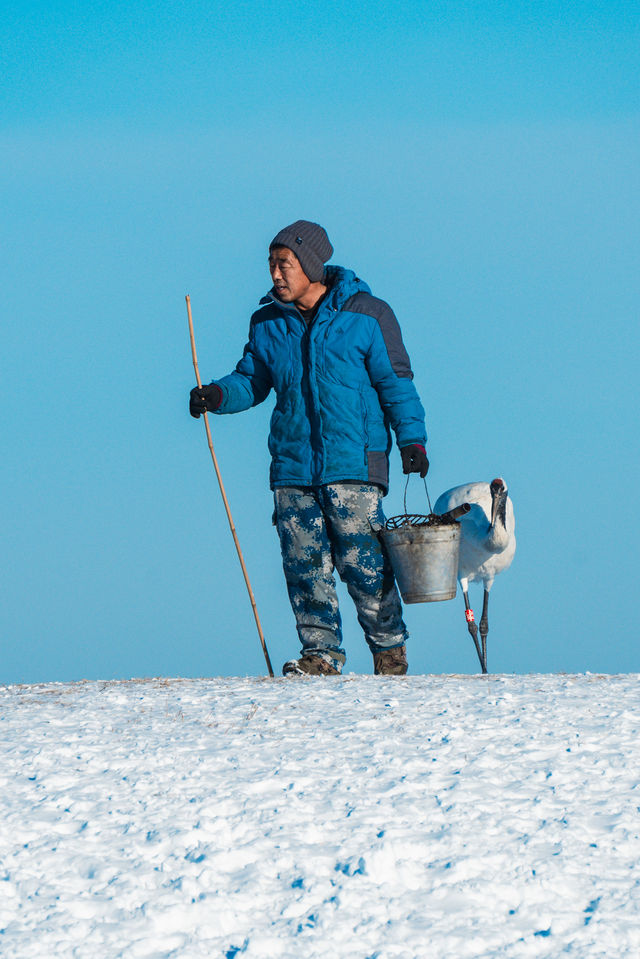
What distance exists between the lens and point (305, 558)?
699 cm

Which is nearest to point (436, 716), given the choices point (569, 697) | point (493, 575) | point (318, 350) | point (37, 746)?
point (569, 697)

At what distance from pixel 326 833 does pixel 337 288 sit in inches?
163

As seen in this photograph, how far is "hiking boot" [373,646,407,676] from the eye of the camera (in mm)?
7090

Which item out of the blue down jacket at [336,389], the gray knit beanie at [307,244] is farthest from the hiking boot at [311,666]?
the gray knit beanie at [307,244]

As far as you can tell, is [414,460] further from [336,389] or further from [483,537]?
[483,537]

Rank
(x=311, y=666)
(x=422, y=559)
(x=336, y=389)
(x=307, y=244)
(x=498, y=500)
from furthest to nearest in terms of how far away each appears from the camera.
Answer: (x=498, y=500), (x=307, y=244), (x=311, y=666), (x=336, y=389), (x=422, y=559)

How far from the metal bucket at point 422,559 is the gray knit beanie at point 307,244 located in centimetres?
164

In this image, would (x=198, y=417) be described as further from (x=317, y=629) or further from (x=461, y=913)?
(x=461, y=913)

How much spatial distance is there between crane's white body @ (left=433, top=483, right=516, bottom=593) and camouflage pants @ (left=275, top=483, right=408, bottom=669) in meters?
3.35

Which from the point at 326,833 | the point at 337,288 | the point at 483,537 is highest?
the point at 337,288

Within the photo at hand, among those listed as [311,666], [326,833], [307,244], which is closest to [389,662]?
[311,666]

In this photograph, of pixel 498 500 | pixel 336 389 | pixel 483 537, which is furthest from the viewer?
→ pixel 483 537

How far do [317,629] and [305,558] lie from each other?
0.44 meters

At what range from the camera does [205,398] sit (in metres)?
7.05
